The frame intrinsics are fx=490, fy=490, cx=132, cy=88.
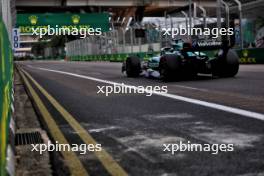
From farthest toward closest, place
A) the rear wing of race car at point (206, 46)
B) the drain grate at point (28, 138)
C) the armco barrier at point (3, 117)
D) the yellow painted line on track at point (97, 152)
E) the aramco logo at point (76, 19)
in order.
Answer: the aramco logo at point (76, 19)
the rear wing of race car at point (206, 46)
the drain grate at point (28, 138)
the yellow painted line on track at point (97, 152)
the armco barrier at point (3, 117)

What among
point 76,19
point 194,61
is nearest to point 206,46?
point 194,61

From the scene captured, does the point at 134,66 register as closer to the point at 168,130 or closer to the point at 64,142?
the point at 168,130

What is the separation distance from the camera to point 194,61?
1243 cm

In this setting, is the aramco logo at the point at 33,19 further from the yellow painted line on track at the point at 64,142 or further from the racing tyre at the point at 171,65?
the yellow painted line on track at the point at 64,142

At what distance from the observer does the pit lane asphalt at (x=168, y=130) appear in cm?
389

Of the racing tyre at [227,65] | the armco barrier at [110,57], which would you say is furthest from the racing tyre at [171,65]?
the armco barrier at [110,57]

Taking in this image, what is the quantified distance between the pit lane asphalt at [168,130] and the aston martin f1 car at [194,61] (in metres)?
2.81

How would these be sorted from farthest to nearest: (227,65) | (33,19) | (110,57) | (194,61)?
(33,19), (110,57), (227,65), (194,61)

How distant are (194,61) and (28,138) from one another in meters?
7.68

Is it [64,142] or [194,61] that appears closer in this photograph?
[64,142]

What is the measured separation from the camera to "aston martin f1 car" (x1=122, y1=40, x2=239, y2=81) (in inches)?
482

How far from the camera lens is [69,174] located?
12.5ft

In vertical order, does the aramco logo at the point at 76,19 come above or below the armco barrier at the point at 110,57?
above

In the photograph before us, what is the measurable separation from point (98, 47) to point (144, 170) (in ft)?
150
